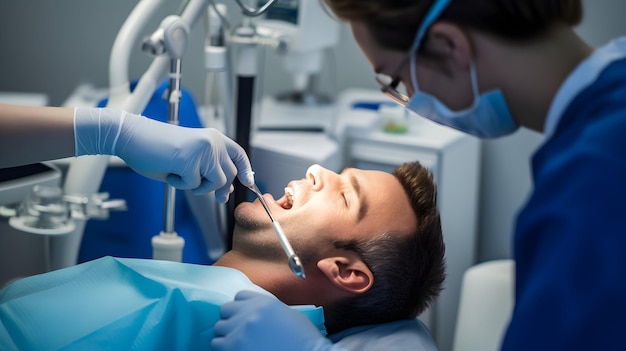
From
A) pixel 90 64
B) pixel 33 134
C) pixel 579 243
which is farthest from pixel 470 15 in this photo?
pixel 90 64

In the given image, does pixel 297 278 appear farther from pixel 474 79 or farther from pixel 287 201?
pixel 474 79

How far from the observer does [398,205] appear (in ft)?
5.05

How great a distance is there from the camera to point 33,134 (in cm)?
131

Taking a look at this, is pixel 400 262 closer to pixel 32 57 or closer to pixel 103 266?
pixel 103 266

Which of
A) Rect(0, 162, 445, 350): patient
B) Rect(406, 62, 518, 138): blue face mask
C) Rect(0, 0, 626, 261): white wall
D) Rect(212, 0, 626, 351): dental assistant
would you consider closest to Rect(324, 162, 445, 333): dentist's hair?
Rect(0, 162, 445, 350): patient

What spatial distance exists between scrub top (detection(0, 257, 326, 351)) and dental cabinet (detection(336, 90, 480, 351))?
3.25 ft

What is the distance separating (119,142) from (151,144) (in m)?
0.06

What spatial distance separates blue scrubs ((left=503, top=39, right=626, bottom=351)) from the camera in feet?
2.90

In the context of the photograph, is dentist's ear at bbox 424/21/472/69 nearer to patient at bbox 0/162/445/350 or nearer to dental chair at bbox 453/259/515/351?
patient at bbox 0/162/445/350

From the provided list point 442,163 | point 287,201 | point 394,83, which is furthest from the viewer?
point 442,163

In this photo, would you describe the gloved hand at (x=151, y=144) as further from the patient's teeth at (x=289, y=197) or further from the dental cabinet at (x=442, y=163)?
the dental cabinet at (x=442, y=163)

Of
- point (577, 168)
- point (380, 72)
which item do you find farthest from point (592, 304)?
point (380, 72)

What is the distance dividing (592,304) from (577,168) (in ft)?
0.52

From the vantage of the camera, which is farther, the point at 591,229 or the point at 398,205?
the point at 398,205
